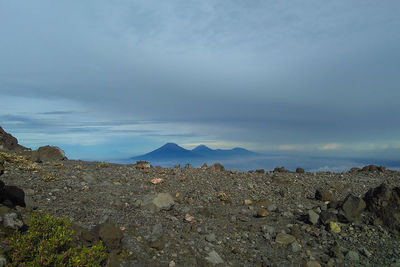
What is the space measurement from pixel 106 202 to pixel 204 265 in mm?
5304

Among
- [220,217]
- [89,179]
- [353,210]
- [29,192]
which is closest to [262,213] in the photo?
[220,217]

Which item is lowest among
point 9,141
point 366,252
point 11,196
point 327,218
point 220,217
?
point 366,252

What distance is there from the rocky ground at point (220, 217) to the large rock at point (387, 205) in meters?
0.03

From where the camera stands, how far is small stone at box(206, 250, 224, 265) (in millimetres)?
8312

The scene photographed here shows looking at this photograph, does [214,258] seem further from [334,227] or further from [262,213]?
[334,227]

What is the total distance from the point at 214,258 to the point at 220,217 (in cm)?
282

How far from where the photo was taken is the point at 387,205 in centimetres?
1054

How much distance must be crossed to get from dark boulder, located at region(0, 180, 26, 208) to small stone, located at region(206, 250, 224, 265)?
6.54 m

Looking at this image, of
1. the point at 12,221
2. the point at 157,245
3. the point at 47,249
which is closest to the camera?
the point at 47,249

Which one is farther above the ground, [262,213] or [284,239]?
[262,213]

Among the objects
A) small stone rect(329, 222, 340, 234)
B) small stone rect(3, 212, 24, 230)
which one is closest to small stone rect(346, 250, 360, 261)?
small stone rect(329, 222, 340, 234)

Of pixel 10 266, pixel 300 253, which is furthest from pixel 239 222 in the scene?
pixel 10 266

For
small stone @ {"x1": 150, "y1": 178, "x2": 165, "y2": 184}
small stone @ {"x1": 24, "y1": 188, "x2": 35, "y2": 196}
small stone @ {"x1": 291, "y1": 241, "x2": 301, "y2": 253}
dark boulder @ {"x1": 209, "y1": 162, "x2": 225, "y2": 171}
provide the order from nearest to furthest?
small stone @ {"x1": 291, "y1": 241, "x2": 301, "y2": 253} < small stone @ {"x1": 24, "y1": 188, "x2": 35, "y2": 196} < small stone @ {"x1": 150, "y1": 178, "x2": 165, "y2": 184} < dark boulder @ {"x1": 209, "y1": 162, "x2": 225, "y2": 171}

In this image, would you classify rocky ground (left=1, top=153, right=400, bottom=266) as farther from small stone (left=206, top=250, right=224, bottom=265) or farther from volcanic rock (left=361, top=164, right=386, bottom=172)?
volcanic rock (left=361, top=164, right=386, bottom=172)
